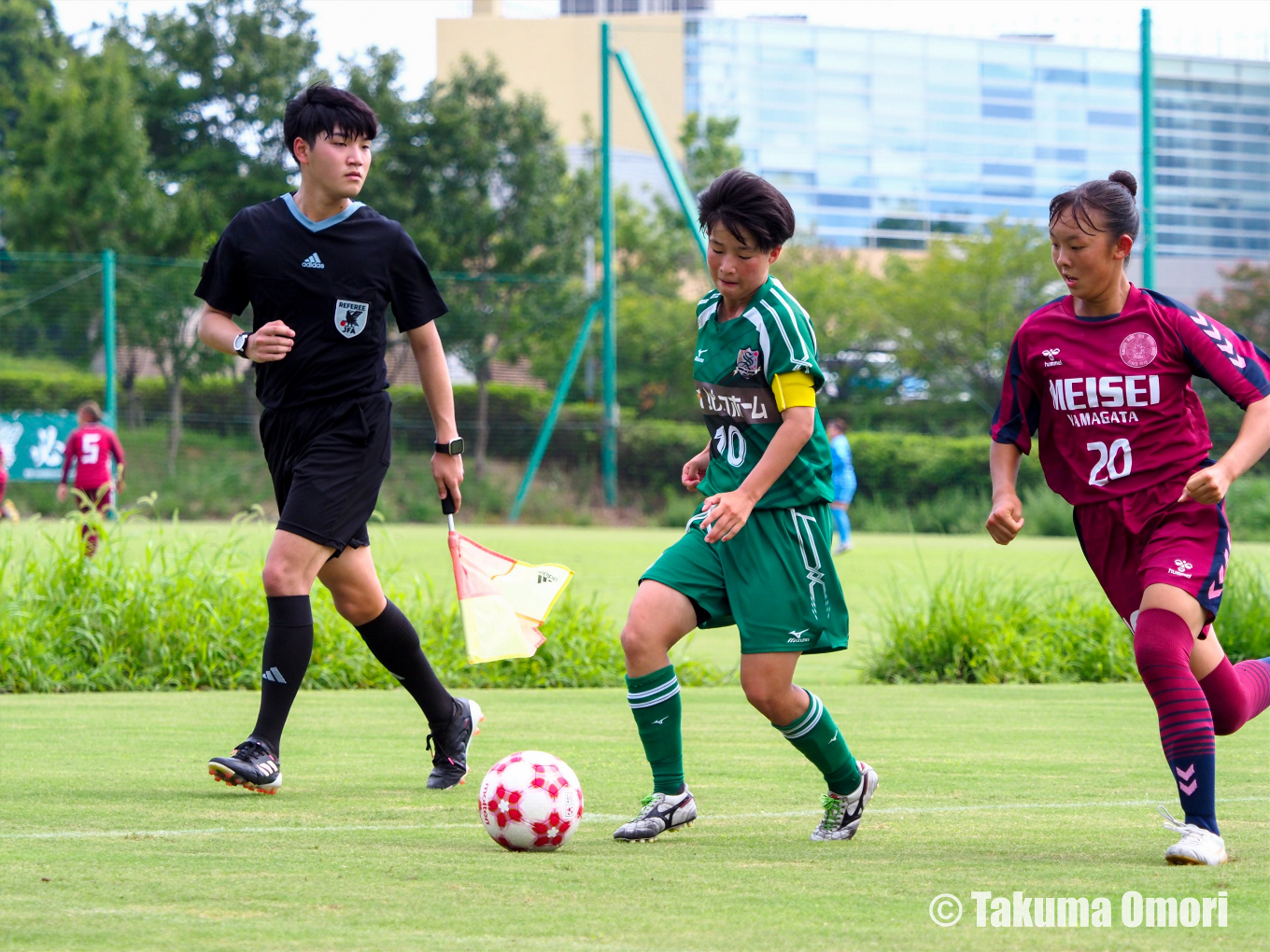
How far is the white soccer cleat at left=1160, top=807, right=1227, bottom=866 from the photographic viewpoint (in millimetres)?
3705

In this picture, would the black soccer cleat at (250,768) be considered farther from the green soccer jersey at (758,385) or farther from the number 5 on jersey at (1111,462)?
the number 5 on jersey at (1111,462)

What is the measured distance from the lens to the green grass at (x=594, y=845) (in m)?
3.04

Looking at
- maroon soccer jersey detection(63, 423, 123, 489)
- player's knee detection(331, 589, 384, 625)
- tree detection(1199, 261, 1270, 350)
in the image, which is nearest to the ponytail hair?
player's knee detection(331, 589, 384, 625)

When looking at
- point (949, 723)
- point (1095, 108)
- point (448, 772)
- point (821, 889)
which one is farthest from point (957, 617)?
Result: point (1095, 108)

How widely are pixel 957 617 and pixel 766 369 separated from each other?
6140mm

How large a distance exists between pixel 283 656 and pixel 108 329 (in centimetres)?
1798

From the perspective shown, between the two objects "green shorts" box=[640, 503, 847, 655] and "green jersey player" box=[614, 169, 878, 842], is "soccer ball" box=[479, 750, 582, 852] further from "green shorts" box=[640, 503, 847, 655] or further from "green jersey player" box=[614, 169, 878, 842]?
"green shorts" box=[640, 503, 847, 655]

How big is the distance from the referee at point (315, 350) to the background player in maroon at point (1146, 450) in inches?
81.9

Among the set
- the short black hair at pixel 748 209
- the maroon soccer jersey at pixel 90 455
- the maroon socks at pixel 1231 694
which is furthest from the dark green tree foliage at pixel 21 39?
the maroon socks at pixel 1231 694

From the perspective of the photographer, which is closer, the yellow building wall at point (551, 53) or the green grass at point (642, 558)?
the green grass at point (642, 558)

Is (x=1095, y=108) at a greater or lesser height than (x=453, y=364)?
greater

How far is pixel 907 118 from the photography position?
2822 inches

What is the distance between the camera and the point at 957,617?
388 inches

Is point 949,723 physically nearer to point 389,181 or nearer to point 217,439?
point 217,439
